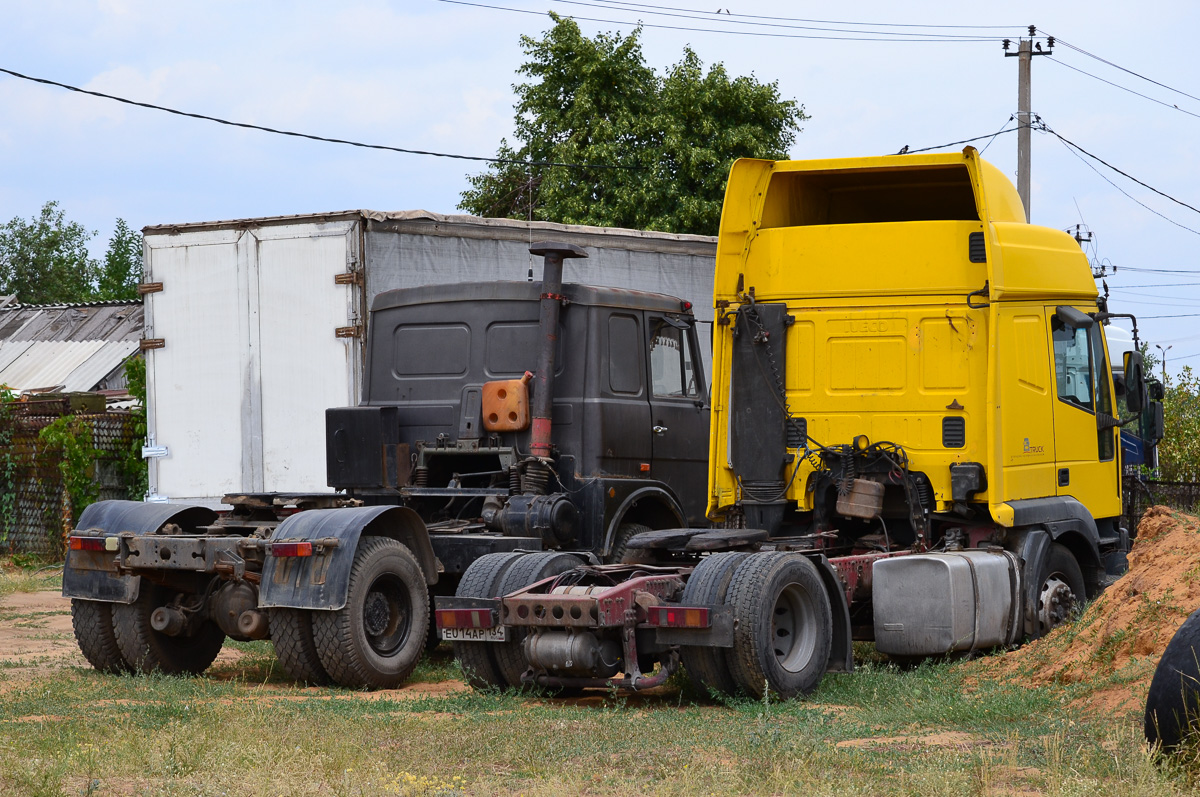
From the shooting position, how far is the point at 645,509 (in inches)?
438

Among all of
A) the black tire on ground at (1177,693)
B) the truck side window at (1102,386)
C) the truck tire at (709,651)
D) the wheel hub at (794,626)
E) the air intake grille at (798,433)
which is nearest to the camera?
the black tire on ground at (1177,693)

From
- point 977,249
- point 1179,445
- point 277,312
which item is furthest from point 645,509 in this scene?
point 1179,445

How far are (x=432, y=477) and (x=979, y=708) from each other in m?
4.68

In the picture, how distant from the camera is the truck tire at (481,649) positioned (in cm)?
882

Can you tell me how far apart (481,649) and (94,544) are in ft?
10.00

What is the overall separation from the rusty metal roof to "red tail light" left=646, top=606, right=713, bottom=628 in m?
22.8

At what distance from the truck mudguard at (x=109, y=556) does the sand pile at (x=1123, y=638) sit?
18.7 feet

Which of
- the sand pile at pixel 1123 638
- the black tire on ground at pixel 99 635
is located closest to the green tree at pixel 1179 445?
the sand pile at pixel 1123 638

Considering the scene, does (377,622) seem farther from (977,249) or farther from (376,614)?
(977,249)

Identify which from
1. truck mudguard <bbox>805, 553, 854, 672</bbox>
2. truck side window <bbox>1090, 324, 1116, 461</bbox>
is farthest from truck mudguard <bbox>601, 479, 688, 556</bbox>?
truck side window <bbox>1090, 324, 1116, 461</bbox>

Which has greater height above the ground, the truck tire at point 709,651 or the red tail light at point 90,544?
the red tail light at point 90,544

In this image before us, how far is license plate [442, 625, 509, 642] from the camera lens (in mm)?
8539

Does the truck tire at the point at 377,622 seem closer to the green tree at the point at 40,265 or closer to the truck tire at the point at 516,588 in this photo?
the truck tire at the point at 516,588

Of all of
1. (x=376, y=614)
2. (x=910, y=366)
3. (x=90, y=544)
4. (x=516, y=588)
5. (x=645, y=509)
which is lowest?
(x=376, y=614)
